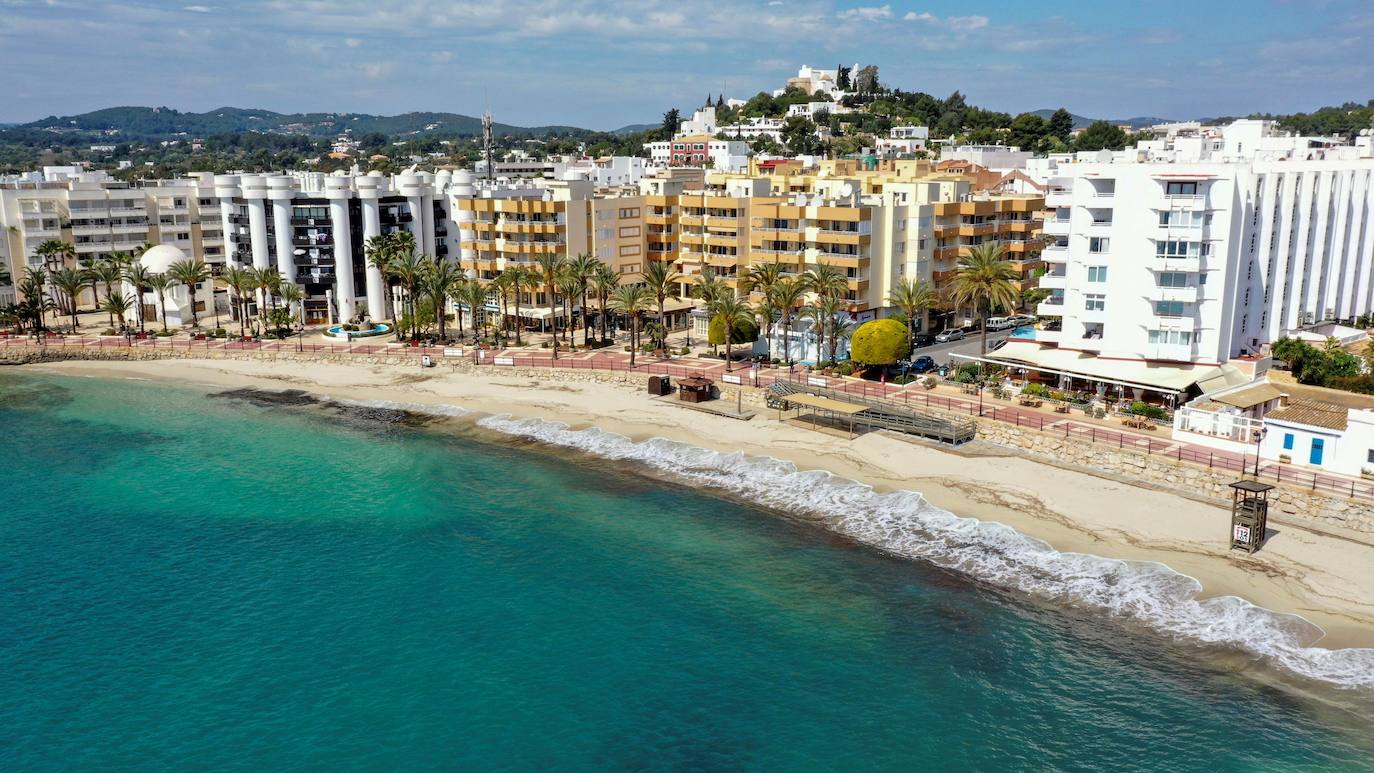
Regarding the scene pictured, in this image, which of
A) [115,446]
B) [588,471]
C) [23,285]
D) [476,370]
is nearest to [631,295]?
[476,370]

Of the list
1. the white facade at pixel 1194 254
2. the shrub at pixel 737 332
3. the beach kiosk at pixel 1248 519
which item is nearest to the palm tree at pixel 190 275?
the shrub at pixel 737 332

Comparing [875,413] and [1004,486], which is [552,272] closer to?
[875,413]

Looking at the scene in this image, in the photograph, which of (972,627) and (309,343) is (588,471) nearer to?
(972,627)

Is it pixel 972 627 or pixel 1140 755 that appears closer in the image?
pixel 1140 755

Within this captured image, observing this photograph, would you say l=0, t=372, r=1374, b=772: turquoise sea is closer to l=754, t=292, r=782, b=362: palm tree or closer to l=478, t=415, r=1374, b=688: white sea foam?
l=478, t=415, r=1374, b=688: white sea foam

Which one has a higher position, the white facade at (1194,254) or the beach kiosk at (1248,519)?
the white facade at (1194,254)

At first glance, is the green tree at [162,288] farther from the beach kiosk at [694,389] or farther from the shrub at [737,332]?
the beach kiosk at [694,389]
